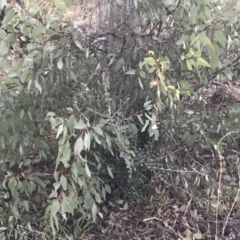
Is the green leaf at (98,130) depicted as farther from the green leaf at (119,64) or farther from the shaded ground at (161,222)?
the shaded ground at (161,222)

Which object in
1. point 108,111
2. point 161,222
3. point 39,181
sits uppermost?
point 108,111

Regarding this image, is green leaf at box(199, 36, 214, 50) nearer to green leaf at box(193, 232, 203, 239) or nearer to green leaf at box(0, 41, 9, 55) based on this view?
green leaf at box(0, 41, 9, 55)

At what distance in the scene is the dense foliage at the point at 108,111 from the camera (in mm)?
2084

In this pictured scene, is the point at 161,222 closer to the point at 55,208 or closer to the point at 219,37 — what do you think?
the point at 55,208

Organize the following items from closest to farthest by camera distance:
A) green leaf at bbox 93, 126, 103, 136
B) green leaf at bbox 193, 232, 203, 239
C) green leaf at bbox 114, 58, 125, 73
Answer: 1. green leaf at bbox 93, 126, 103, 136
2. green leaf at bbox 114, 58, 125, 73
3. green leaf at bbox 193, 232, 203, 239

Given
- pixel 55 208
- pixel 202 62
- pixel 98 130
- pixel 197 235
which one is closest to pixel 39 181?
pixel 55 208

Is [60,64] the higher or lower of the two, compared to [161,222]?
higher

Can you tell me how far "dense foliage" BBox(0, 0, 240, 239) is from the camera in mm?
2084

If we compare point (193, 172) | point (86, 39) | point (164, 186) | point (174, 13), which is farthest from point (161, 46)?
point (164, 186)

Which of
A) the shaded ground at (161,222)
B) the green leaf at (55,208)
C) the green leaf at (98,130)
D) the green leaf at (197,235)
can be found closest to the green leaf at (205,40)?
the green leaf at (98,130)

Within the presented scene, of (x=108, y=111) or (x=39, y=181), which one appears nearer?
(x=108, y=111)

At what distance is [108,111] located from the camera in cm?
233

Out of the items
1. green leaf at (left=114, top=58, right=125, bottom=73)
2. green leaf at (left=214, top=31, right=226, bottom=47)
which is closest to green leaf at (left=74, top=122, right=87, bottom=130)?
green leaf at (left=114, top=58, right=125, bottom=73)

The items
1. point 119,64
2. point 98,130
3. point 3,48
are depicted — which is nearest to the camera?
point 98,130
